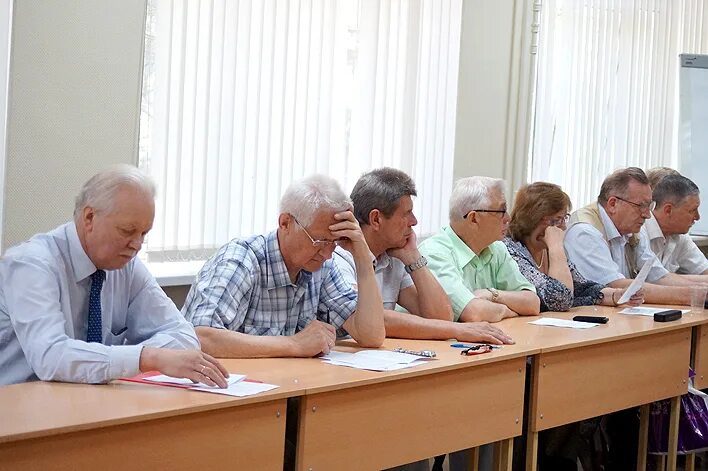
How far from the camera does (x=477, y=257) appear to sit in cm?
430

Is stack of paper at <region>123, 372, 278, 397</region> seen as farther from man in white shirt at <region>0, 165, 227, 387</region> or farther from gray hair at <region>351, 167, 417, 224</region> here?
gray hair at <region>351, 167, 417, 224</region>

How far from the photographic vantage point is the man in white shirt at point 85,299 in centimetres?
248

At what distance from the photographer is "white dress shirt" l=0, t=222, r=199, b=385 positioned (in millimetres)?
2479

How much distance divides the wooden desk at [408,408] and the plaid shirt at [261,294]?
17 cm

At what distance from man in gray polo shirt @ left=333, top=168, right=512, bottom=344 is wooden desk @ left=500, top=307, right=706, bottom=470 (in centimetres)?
22

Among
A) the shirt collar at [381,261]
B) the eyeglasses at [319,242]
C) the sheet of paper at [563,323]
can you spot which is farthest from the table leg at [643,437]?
the eyeglasses at [319,242]

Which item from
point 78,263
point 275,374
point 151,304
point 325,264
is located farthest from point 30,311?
point 325,264

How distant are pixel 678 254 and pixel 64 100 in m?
3.65

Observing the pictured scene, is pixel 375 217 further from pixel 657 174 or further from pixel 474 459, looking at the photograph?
pixel 657 174

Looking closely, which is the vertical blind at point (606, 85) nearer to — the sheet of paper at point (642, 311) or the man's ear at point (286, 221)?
the sheet of paper at point (642, 311)

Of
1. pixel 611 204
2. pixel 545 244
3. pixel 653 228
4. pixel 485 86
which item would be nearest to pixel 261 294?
pixel 545 244

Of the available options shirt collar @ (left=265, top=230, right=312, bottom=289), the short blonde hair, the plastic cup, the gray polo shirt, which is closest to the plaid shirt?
shirt collar @ (left=265, top=230, right=312, bottom=289)

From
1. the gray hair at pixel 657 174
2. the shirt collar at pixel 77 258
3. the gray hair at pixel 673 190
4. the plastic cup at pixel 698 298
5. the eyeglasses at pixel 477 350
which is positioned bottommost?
the eyeglasses at pixel 477 350

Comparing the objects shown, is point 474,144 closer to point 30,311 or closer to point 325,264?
point 325,264
